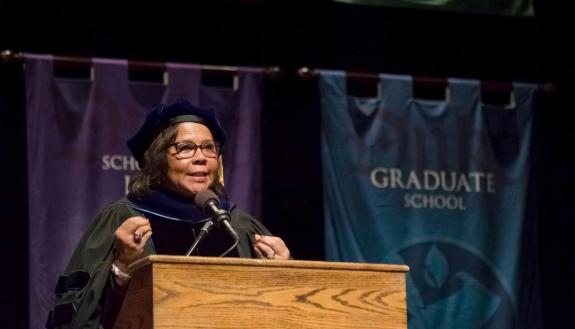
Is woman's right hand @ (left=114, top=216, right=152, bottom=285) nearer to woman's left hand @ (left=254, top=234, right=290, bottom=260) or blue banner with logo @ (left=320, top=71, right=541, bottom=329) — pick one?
woman's left hand @ (left=254, top=234, right=290, bottom=260)

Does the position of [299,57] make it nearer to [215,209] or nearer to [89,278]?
[89,278]

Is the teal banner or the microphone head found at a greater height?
the teal banner

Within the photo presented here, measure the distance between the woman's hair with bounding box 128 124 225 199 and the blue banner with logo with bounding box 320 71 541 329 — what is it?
1574 millimetres

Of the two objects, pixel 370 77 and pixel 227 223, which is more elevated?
pixel 370 77

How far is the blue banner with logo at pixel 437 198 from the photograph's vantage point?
635 centimetres

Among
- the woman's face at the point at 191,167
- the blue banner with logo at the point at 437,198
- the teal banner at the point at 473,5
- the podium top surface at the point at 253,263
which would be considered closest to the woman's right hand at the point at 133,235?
the podium top surface at the point at 253,263

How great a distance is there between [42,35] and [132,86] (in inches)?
29.5

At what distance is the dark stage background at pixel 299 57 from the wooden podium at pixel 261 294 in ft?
8.92

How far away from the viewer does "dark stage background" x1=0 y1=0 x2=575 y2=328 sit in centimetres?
661

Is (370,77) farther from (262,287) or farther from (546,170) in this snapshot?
(262,287)

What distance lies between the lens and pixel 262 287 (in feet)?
12.7

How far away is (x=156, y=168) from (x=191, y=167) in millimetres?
174

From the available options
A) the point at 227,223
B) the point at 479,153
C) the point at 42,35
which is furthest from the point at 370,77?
the point at 227,223

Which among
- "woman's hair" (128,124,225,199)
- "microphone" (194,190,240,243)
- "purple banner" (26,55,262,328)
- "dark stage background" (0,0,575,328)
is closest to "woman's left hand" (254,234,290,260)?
"microphone" (194,190,240,243)
